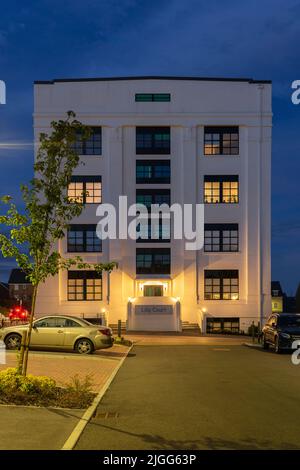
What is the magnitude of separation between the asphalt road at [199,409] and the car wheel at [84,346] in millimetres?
3405

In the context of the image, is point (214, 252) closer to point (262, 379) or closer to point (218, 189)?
point (218, 189)

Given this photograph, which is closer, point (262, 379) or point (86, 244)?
point (262, 379)

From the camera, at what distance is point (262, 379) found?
16422 millimetres

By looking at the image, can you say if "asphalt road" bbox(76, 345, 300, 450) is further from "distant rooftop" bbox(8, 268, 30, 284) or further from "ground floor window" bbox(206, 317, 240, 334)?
"distant rooftop" bbox(8, 268, 30, 284)

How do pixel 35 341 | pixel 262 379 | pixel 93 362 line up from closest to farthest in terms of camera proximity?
pixel 262 379, pixel 93 362, pixel 35 341

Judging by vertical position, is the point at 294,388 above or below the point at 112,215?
below

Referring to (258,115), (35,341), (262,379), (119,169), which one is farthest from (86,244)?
(262,379)

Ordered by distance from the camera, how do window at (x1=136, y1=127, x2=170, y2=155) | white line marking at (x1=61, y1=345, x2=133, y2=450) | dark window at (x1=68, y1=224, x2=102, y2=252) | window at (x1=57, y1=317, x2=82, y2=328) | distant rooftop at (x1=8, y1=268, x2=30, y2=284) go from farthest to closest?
distant rooftop at (x1=8, y1=268, x2=30, y2=284) → window at (x1=136, y1=127, x2=170, y2=155) → dark window at (x1=68, y1=224, x2=102, y2=252) → window at (x1=57, y1=317, x2=82, y2=328) → white line marking at (x1=61, y1=345, x2=133, y2=450)

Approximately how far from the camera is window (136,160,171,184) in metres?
48.2

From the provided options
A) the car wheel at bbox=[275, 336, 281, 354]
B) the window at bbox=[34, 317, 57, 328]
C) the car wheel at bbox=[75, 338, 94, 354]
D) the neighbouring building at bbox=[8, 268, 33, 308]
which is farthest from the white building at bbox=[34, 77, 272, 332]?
the neighbouring building at bbox=[8, 268, 33, 308]

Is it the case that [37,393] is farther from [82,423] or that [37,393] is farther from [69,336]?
[69,336]

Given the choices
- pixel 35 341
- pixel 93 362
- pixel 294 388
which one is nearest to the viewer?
pixel 294 388

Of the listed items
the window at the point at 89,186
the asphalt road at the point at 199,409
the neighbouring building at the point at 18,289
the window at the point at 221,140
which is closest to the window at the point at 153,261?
the window at the point at 89,186

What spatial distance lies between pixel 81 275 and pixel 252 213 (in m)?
13.1
